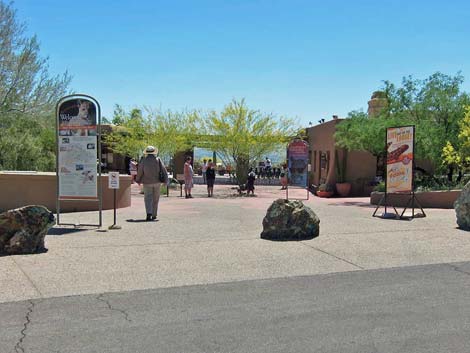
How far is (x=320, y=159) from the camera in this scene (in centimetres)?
2880

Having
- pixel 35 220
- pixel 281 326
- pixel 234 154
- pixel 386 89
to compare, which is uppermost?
pixel 386 89

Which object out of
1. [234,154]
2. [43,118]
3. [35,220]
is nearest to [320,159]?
[234,154]

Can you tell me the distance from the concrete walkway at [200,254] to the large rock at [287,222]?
0.28 meters

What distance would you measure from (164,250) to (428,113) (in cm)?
1305

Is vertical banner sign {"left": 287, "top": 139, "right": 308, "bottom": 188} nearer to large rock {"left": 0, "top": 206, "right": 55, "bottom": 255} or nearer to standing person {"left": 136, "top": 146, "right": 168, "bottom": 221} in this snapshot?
standing person {"left": 136, "top": 146, "right": 168, "bottom": 221}

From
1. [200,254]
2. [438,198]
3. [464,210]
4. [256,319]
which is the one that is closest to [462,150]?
[438,198]

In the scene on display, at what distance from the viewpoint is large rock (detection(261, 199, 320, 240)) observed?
996 centimetres

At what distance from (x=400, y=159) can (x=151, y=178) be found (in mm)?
6544

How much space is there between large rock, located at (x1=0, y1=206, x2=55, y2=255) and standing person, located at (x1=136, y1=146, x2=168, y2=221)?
160 inches

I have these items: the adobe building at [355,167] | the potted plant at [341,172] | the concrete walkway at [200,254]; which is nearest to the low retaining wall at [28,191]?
the concrete walkway at [200,254]

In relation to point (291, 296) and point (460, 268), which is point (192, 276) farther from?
point (460, 268)

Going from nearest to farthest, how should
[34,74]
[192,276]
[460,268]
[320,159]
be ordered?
1. [192,276]
2. [460,268]
3. [34,74]
4. [320,159]

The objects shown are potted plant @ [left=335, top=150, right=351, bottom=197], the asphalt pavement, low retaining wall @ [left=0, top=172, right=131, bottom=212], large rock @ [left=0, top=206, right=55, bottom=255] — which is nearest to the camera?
the asphalt pavement

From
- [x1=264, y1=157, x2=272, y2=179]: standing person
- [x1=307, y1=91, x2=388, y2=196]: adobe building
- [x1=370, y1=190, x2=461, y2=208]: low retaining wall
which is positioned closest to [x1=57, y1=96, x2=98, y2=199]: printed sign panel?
[x1=370, y1=190, x2=461, y2=208]: low retaining wall
